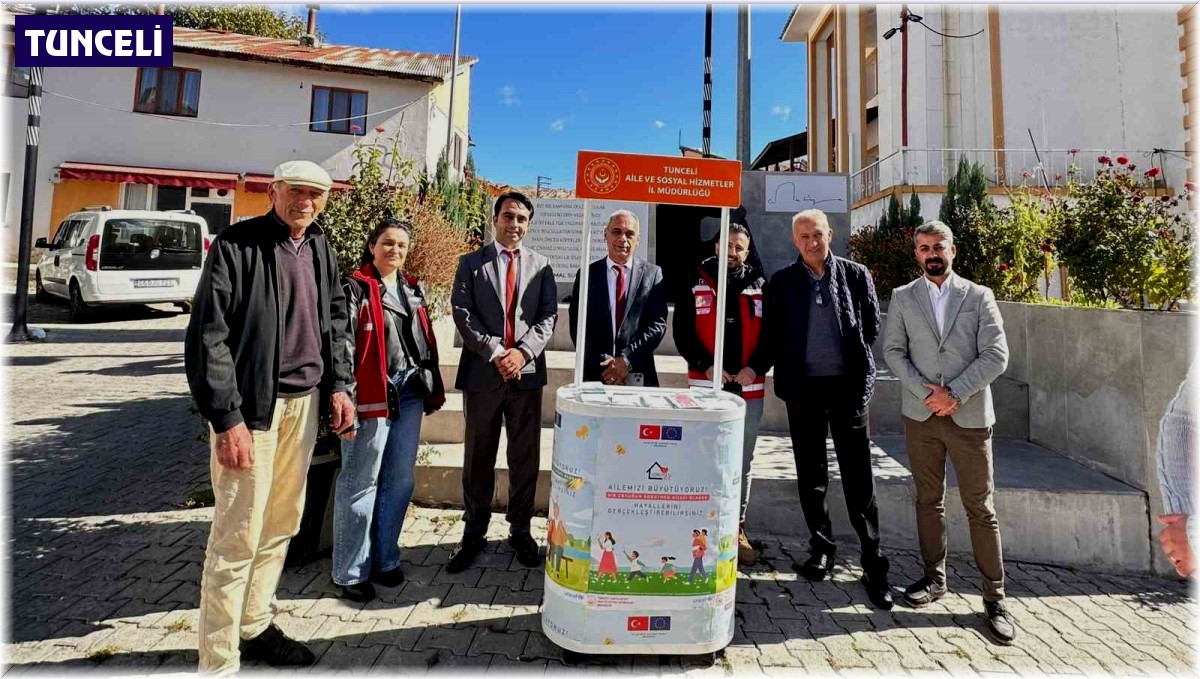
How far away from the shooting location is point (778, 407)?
5.30 m

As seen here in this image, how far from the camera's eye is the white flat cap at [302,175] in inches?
94.0

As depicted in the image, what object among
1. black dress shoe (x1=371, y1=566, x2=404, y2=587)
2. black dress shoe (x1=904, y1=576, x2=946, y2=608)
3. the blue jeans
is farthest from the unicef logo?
black dress shoe (x1=904, y1=576, x2=946, y2=608)

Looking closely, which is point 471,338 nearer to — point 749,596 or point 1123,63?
point 749,596

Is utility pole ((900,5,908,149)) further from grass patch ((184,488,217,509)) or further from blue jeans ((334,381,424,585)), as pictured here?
grass patch ((184,488,217,509))

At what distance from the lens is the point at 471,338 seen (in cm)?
331

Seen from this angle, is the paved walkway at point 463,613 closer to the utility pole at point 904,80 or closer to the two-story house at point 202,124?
the utility pole at point 904,80

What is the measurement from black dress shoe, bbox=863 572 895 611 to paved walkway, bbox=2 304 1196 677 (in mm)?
53

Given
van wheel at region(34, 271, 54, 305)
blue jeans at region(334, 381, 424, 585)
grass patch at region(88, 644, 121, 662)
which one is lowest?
grass patch at region(88, 644, 121, 662)

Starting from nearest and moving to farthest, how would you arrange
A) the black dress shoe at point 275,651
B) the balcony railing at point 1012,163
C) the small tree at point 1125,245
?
1. the black dress shoe at point 275,651
2. the small tree at point 1125,245
3. the balcony railing at point 1012,163

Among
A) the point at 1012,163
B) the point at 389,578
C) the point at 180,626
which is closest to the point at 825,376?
the point at 389,578

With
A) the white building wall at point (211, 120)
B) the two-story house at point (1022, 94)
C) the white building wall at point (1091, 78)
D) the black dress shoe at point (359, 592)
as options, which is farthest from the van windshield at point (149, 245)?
the white building wall at point (1091, 78)

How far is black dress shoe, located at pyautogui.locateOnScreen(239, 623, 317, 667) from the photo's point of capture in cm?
249

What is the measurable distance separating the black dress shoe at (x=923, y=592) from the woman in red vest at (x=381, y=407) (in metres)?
2.84

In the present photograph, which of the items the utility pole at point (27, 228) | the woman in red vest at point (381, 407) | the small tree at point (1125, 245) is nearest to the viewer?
the woman in red vest at point (381, 407)
